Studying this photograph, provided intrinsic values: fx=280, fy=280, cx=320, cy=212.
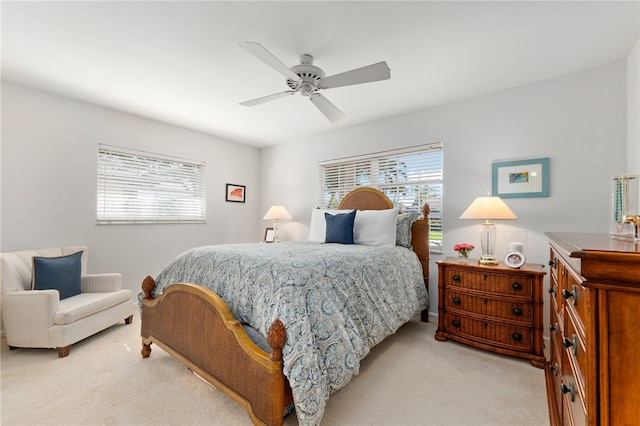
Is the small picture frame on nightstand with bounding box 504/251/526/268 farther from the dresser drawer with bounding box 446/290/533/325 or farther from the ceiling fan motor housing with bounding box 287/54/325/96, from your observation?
the ceiling fan motor housing with bounding box 287/54/325/96

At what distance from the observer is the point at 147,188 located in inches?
149

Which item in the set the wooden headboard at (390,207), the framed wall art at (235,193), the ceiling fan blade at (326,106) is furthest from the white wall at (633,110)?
the framed wall art at (235,193)

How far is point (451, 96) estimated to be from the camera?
3.01 m

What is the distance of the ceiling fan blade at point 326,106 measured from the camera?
91.3 inches

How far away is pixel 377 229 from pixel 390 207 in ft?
1.86

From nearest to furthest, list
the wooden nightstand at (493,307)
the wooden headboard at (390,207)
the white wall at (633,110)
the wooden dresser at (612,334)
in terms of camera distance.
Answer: the wooden dresser at (612,334) < the white wall at (633,110) < the wooden nightstand at (493,307) < the wooden headboard at (390,207)

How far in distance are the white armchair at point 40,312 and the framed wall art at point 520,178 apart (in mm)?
4063

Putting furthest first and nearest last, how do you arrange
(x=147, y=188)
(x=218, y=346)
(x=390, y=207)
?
(x=147, y=188) → (x=390, y=207) → (x=218, y=346)

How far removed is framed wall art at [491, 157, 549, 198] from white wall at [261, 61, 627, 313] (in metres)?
0.05

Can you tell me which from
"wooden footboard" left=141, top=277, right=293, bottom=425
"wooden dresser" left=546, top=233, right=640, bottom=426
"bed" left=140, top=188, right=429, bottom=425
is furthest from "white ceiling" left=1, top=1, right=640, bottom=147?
"wooden footboard" left=141, top=277, right=293, bottom=425

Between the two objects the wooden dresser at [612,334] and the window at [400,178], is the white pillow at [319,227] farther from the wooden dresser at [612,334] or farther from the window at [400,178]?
the wooden dresser at [612,334]

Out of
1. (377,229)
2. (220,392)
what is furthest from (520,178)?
(220,392)

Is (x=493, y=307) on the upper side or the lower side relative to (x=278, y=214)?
lower

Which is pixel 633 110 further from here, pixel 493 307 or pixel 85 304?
pixel 85 304
